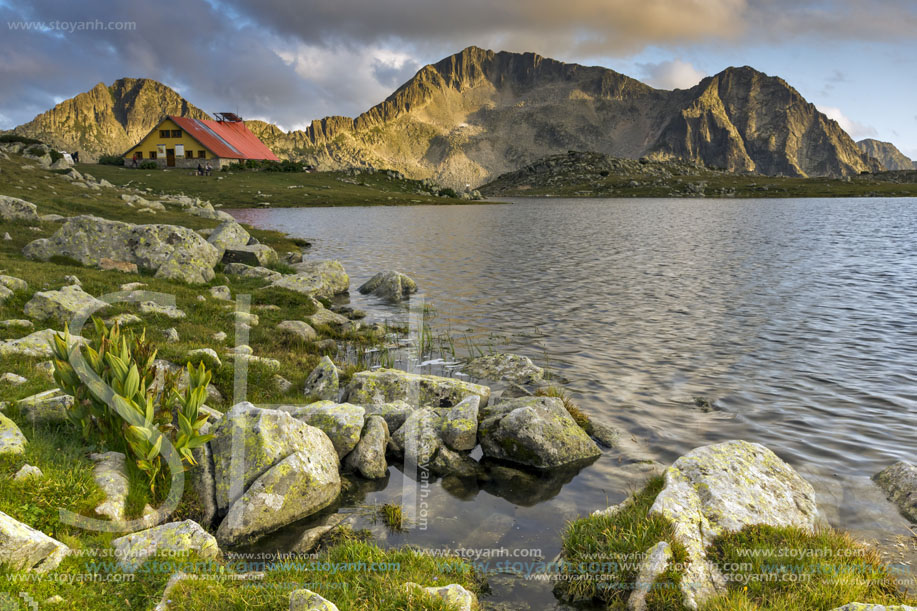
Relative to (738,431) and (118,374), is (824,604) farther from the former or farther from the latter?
(118,374)

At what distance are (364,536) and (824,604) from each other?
618cm

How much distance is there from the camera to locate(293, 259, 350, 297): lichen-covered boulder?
27.9 m

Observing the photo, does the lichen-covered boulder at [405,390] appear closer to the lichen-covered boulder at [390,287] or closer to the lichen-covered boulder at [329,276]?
the lichen-covered boulder at [390,287]

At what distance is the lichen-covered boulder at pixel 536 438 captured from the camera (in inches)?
428

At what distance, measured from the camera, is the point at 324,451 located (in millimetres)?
9633

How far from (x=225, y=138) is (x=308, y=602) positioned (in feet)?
494

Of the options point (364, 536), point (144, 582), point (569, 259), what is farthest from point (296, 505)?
point (569, 259)

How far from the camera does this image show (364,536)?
8.36 metres

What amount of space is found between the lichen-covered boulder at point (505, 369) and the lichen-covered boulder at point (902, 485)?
8101mm

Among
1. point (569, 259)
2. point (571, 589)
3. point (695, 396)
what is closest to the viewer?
point (571, 589)

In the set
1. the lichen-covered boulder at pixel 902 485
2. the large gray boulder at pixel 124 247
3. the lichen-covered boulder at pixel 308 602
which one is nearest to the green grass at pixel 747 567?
the lichen-covered boulder at pixel 902 485

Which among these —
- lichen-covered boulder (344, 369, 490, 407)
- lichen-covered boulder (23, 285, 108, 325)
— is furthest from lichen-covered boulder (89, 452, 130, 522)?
lichen-covered boulder (23, 285, 108, 325)

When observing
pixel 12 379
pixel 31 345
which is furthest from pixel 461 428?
pixel 31 345

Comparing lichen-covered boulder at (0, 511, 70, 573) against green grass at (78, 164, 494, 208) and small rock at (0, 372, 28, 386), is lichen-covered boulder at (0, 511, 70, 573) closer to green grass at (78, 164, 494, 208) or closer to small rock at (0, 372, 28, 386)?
small rock at (0, 372, 28, 386)
